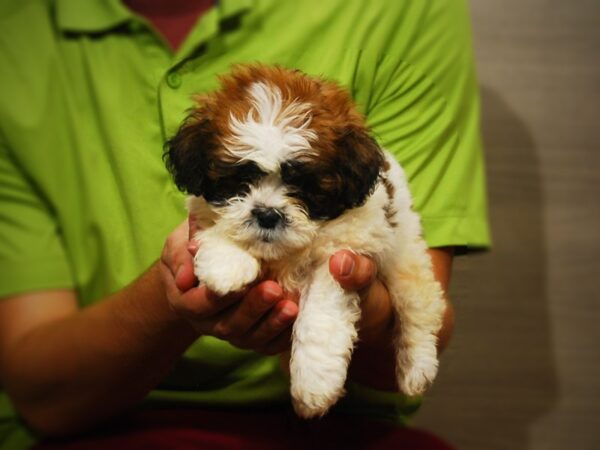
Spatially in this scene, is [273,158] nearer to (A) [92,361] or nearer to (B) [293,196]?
(B) [293,196]

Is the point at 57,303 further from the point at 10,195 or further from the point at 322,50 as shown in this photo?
the point at 322,50

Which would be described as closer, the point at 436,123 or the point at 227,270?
the point at 227,270

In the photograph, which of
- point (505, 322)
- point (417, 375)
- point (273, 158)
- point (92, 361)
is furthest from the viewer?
point (505, 322)

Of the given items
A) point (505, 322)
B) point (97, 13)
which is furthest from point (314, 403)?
point (505, 322)

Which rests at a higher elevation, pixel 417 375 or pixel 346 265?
pixel 346 265

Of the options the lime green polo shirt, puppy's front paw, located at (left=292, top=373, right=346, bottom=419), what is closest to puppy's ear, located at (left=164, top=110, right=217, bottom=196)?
the lime green polo shirt

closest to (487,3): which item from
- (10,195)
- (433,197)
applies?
(433,197)

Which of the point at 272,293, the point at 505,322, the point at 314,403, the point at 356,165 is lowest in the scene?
the point at 505,322
